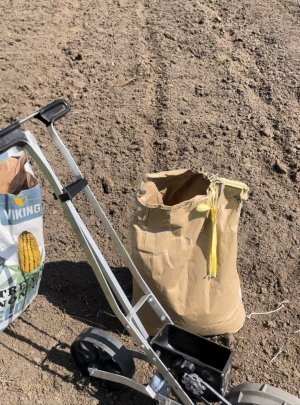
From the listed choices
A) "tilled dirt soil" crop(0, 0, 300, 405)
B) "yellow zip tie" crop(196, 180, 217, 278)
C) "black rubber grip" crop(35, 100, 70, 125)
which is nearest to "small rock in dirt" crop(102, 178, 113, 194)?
"tilled dirt soil" crop(0, 0, 300, 405)

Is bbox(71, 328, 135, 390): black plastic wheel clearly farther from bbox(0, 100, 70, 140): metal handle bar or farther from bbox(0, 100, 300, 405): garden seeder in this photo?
bbox(0, 100, 70, 140): metal handle bar

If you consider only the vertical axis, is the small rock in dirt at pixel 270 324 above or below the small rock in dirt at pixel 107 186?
below

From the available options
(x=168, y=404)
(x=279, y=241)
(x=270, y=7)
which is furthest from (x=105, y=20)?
(x=168, y=404)

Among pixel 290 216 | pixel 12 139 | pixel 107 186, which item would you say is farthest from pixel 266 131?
pixel 12 139

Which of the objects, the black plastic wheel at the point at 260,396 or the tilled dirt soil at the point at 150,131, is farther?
the tilled dirt soil at the point at 150,131

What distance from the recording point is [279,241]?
3.51 metres

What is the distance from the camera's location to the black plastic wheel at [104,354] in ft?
8.70

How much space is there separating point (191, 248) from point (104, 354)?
0.60 m

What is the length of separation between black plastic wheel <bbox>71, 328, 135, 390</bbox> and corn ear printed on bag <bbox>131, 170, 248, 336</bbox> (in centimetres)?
26

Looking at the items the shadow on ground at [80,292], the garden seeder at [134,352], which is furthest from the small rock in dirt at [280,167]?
the garden seeder at [134,352]

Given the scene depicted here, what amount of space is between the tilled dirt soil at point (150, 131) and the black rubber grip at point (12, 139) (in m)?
1.26

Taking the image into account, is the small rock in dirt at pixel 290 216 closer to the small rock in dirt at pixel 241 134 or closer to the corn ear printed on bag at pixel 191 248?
the small rock in dirt at pixel 241 134

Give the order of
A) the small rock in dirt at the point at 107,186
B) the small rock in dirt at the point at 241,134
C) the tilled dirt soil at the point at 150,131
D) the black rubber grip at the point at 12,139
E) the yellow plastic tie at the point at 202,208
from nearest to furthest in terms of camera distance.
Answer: the black rubber grip at the point at 12,139 < the yellow plastic tie at the point at 202,208 < the tilled dirt soil at the point at 150,131 < the small rock in dirt at the point at 107,186 < the small rock in dirt at the point at 241,134

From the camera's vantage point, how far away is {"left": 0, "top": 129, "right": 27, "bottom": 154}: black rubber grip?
2.08m
